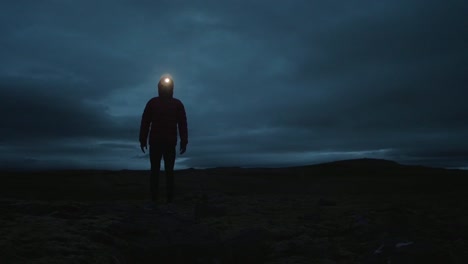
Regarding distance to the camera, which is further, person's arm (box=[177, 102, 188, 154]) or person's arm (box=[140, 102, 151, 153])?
person's arm (box=[177, 102, 188, 154])

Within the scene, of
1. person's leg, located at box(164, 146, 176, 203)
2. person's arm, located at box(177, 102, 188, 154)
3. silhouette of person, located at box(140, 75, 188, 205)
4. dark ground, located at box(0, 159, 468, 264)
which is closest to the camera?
dark ground, located at box(0, 159, 468, 264)

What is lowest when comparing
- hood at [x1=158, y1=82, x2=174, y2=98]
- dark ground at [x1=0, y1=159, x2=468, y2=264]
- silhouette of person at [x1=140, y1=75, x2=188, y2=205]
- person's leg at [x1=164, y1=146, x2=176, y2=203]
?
dark ground at [x1=0, y1=159, x2=468, y2=264]

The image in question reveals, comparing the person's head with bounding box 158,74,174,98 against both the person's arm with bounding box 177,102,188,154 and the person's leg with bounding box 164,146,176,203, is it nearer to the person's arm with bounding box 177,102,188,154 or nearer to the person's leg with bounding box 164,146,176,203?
the person's arm with bounding box 177,102,188,154

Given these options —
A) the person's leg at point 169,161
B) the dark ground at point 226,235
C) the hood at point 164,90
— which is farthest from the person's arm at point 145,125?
the dark ground at point 226,235

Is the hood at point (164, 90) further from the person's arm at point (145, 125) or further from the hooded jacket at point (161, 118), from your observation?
the person's arm at point (145, 125)

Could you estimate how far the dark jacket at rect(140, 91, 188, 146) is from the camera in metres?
6.92

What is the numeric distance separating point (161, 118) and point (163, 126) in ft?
0.55

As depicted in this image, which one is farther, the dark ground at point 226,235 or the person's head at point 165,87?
the person's head at point 165,87

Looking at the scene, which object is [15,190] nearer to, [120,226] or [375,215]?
[120,226]

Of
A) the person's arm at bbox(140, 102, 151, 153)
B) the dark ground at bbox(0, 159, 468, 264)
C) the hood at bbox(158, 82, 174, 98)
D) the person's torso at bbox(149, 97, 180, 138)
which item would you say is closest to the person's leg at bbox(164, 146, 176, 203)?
the person's torso at bbox(149, 97, 180, 138)

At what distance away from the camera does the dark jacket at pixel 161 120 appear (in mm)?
6922

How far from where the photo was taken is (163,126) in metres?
6.95

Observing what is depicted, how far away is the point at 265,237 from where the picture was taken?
3.44 meters

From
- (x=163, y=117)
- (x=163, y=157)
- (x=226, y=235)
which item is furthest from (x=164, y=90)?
(x=226, y=235)
